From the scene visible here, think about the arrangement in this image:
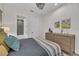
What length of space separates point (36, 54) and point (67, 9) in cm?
74

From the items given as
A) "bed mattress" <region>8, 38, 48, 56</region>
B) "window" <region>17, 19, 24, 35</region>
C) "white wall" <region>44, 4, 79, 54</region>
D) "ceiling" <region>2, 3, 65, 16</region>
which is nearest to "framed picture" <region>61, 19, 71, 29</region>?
"white wall" <region>44, 4, 79, 54</region>

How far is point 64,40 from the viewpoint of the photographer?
1.53 metres

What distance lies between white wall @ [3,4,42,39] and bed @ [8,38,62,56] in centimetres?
13

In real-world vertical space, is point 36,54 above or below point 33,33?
below

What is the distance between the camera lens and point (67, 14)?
1.49 m

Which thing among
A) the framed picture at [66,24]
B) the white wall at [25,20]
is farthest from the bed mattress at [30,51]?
the framed picture at [66,24]

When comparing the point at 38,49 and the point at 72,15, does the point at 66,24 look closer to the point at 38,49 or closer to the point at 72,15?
the point at 72,15

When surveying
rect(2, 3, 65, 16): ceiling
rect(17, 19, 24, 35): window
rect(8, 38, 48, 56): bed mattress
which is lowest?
rect(8, 38, 48, 56): bed mattress

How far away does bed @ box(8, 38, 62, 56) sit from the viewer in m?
1.47

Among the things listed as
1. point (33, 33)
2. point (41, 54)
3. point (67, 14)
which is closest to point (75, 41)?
point (67, 14)

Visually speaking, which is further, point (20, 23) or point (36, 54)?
point (20, 23)

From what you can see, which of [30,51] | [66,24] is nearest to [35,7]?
[66,24]

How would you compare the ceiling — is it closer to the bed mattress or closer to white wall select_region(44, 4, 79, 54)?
white wall select_region(44, 4, 79, 54)

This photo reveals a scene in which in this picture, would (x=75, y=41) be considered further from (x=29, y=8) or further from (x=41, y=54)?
(x=29, y=8)
